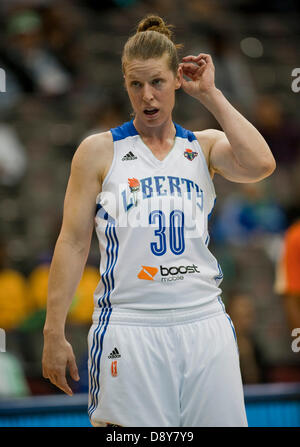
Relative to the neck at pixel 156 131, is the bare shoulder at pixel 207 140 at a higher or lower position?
lower

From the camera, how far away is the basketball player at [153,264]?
3.24m

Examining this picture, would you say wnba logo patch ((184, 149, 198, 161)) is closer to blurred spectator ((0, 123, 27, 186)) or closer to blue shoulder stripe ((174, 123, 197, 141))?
blue shoulder stripe ((174, 123, 197, 141))

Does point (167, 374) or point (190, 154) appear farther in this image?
point (190, 154)

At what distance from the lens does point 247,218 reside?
8.47 meters

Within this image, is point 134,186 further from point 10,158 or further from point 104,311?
point 10,158

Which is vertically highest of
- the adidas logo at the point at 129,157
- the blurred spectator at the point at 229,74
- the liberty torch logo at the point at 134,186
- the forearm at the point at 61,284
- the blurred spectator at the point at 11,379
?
the blurred spectator at the point at 229,74

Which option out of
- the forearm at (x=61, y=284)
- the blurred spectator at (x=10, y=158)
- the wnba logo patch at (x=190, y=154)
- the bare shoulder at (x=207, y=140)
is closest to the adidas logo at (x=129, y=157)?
the wnba logo patch at (x=190, y=154)

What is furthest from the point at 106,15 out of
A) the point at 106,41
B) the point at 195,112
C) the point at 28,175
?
the point at 28,175

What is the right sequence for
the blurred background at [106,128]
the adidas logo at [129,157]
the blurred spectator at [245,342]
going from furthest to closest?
1. the blurred background at [106,128]
2. the blurred spectator at [245,342]
3. the adidas logo at [129,157]

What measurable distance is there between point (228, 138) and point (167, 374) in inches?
43.5

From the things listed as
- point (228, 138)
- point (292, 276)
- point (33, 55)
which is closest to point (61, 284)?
point (228, 138)

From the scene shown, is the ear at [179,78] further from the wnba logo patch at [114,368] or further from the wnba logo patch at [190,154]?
the wnba logo patch at [114,368]

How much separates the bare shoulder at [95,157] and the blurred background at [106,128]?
340 cm
